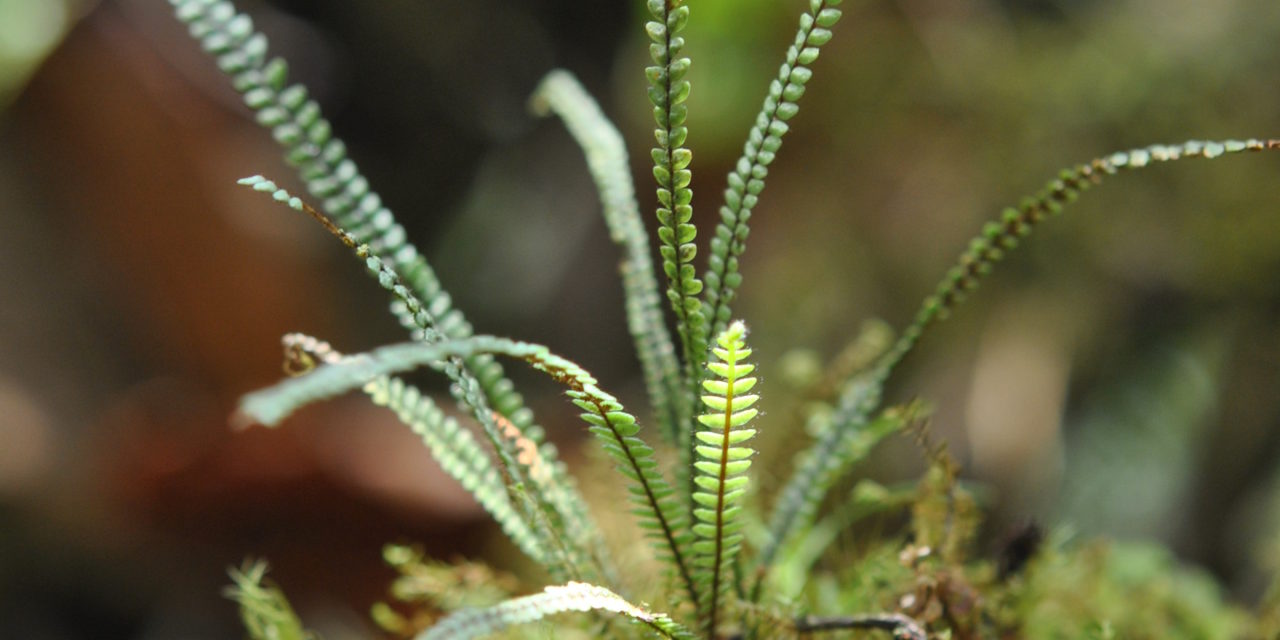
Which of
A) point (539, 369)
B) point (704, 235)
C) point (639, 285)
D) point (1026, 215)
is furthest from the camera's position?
point (704, 235)

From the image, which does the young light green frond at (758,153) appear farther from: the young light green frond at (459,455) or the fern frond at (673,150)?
the young light green frond at (459,455)

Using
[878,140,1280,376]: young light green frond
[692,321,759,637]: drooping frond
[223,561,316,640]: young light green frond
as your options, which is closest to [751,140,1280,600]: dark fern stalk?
[878,140,1280,376]: young light green frond

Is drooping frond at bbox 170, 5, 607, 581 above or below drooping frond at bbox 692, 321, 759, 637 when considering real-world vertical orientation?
above

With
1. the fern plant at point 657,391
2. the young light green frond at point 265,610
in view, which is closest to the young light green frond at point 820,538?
the fern plant at point 657,391

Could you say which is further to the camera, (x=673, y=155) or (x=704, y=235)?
(x=704, y=235)

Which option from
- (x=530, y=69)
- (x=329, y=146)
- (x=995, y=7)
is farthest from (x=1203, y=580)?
(x=530, y=69)

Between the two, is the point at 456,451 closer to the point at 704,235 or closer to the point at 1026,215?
the point at 1026,215

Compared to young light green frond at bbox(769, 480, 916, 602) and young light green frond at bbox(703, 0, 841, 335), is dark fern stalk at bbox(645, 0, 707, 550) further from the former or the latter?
young light green frond at bbox(769, 480, 916, 602)

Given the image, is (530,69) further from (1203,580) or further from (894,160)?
(1203,580)

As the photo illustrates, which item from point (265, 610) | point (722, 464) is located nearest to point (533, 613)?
point (722, 464)
